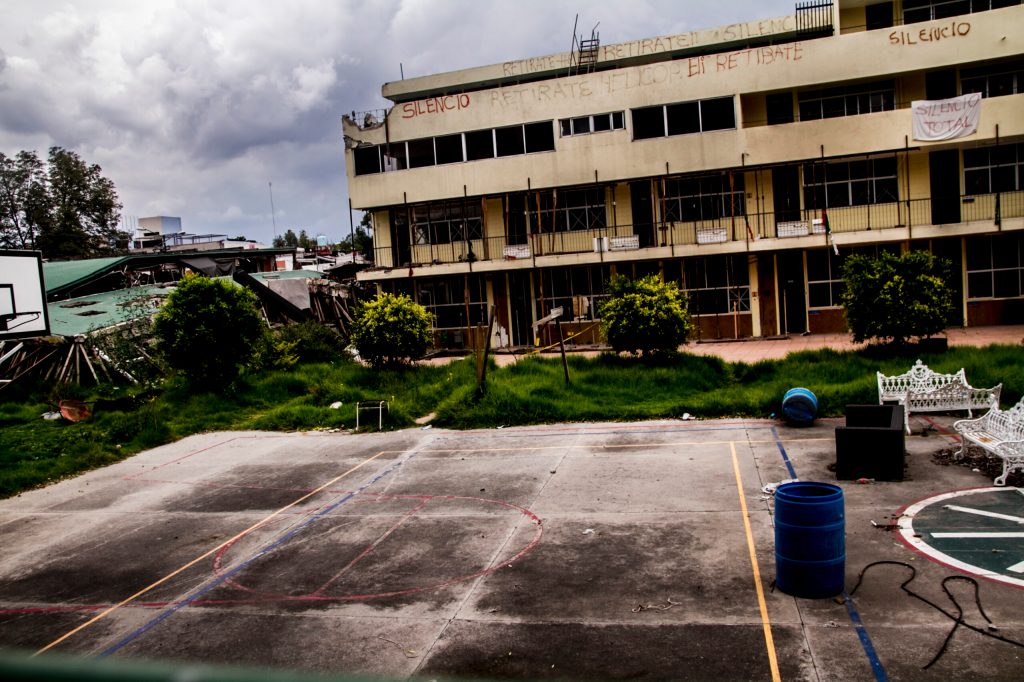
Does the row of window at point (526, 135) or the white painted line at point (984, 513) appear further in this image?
the row of window at point (526, 135)

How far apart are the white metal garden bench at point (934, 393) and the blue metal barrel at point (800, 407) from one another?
1.20 meters

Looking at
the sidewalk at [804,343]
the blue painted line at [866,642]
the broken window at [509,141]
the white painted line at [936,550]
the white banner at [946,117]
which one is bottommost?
the blue painted line at [866,642]

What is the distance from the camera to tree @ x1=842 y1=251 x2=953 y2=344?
17531 millimetres

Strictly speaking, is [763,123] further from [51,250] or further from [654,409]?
[51,250]

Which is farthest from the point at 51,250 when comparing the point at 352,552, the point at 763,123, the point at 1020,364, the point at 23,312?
the point at 1020,364

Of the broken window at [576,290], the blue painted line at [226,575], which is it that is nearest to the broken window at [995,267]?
the broken window at [576,290]

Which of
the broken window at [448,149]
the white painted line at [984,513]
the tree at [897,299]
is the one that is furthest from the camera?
the broken window at [448,149]

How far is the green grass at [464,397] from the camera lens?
1609cm

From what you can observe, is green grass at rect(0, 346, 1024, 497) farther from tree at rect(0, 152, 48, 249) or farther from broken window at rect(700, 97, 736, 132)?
tree at rect(0, 152, 48, 249)

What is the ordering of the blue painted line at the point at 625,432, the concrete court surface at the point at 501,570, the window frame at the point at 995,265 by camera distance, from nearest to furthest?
the concrete court surface at the point at 501,570
the blue painted line at the point at 625,432
the window frame at the point at 995,265

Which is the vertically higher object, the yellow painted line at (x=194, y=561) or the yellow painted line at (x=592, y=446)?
the yellow painted line at (x=592, y=446)

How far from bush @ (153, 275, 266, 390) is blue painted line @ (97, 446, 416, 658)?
9544 mm

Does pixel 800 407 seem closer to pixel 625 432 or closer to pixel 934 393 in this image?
pixel 934 393

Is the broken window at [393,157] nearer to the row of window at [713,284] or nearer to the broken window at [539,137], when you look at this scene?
the row of window at [713,284]
